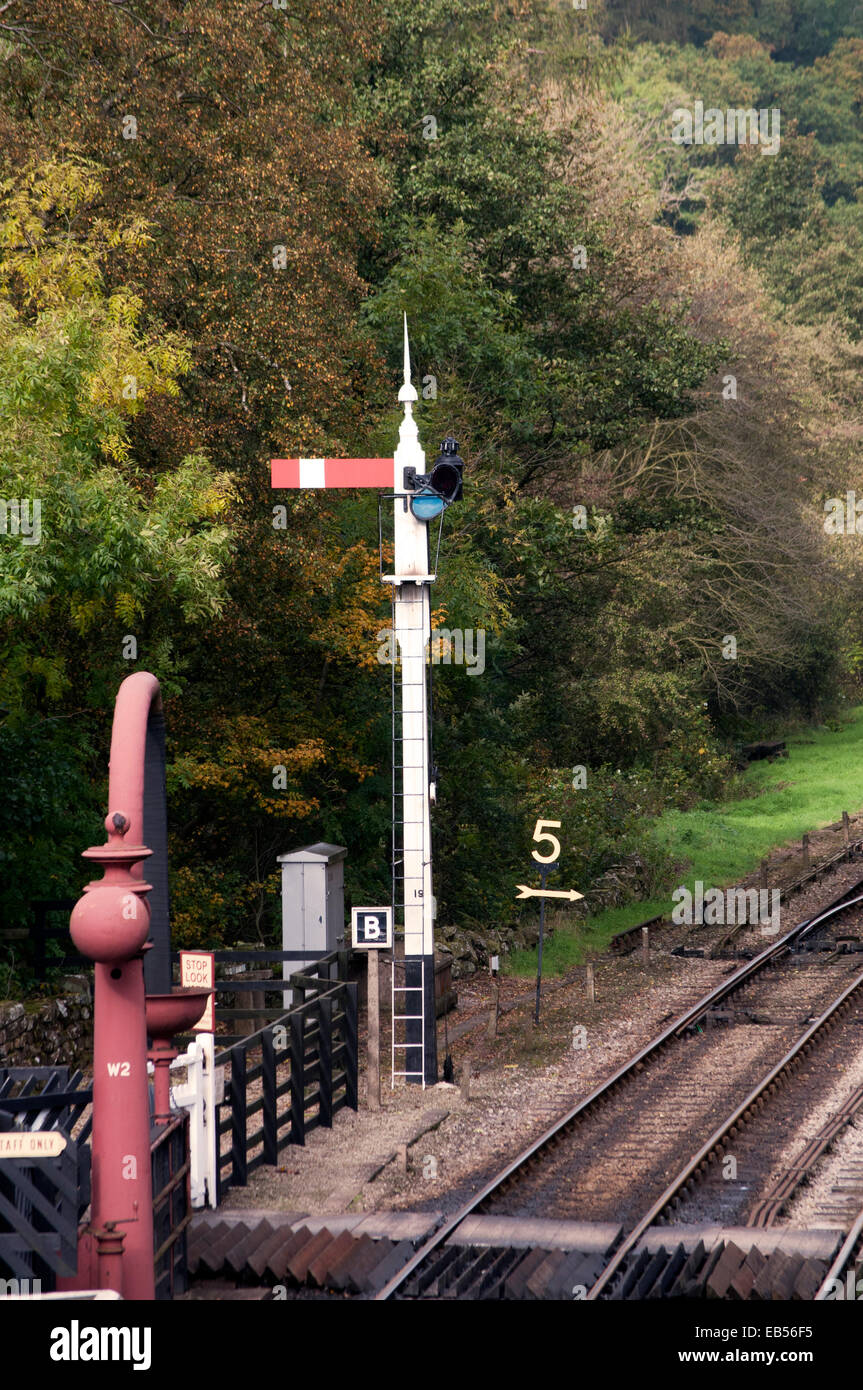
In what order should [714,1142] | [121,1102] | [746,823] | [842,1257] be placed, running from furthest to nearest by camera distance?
[746,823] < [714,1142] < [842,1257] < [121,1102]

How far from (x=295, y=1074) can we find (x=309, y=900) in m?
3.60

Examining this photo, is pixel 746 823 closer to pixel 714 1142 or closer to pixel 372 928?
pixel 372 928

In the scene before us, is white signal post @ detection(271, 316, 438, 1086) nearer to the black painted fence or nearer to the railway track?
the railway track

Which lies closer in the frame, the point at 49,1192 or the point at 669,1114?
the point at 49,1192

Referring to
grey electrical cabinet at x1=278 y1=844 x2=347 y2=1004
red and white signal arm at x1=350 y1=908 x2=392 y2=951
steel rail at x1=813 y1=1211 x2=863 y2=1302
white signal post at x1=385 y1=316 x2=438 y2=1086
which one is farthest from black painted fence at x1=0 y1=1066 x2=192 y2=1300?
grey electrical cabinet at x1=278 y1=844 x2=347 y2=1004

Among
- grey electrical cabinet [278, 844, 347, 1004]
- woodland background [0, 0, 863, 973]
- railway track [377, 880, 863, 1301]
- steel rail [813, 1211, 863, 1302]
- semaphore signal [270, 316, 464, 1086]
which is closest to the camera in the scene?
steel rail [813, 1211, 863, 1302]

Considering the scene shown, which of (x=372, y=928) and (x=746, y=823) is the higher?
(x=372, y=928)

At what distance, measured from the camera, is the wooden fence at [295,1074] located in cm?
1163

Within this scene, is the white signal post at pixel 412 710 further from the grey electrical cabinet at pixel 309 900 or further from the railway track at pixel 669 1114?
the railway track at pixel 669 1114

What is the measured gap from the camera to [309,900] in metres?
16.4

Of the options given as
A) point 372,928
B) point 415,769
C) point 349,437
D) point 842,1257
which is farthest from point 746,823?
point 842,1257

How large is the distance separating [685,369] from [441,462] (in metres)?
17.9

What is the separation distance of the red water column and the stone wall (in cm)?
673

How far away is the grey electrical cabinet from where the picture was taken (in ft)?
53.7
